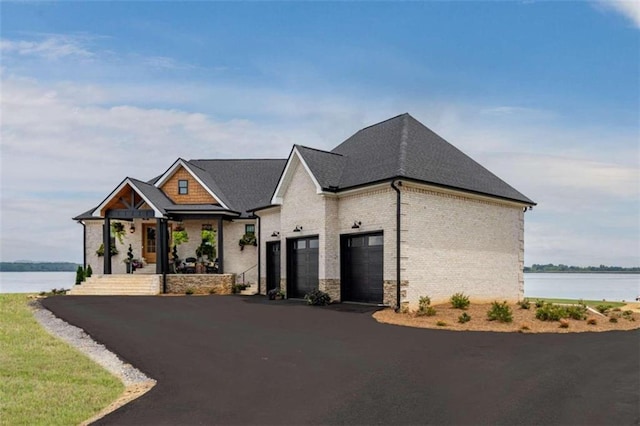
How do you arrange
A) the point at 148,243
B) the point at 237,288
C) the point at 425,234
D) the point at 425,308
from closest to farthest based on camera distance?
1. the point at 425,308
2. the point at 425,234
3. the point at 237,288
4. the point at 148,243

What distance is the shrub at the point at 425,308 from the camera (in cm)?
1577

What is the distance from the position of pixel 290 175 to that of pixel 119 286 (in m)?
11.7

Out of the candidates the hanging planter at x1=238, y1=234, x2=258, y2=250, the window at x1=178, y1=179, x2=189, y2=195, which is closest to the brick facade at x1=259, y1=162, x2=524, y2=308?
the hanging planter at x1=238, y1=234, x2=258, y2=250

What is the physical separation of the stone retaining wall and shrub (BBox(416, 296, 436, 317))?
520 inches

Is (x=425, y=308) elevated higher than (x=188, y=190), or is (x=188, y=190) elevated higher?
(x=188, y=190)

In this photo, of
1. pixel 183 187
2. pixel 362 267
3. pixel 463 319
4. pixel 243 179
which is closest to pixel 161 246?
pixel 183 187

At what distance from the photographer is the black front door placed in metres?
25.8

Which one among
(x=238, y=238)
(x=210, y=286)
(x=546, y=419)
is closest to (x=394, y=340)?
(x=546, y=419)

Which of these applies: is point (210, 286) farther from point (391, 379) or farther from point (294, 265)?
point (391, 379)

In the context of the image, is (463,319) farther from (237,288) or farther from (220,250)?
(220,250)

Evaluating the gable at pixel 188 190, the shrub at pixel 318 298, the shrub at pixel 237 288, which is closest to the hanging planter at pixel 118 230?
the gable at pixel 188 190

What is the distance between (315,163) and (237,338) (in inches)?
407

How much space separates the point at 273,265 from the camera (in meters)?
26.1

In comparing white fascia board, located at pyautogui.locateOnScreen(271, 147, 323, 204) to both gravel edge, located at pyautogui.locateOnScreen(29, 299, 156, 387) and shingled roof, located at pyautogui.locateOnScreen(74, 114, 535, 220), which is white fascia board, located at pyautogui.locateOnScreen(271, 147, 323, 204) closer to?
shingled roof, located at pyautogui.locateOnScreen(74, 114, 535, 220)
